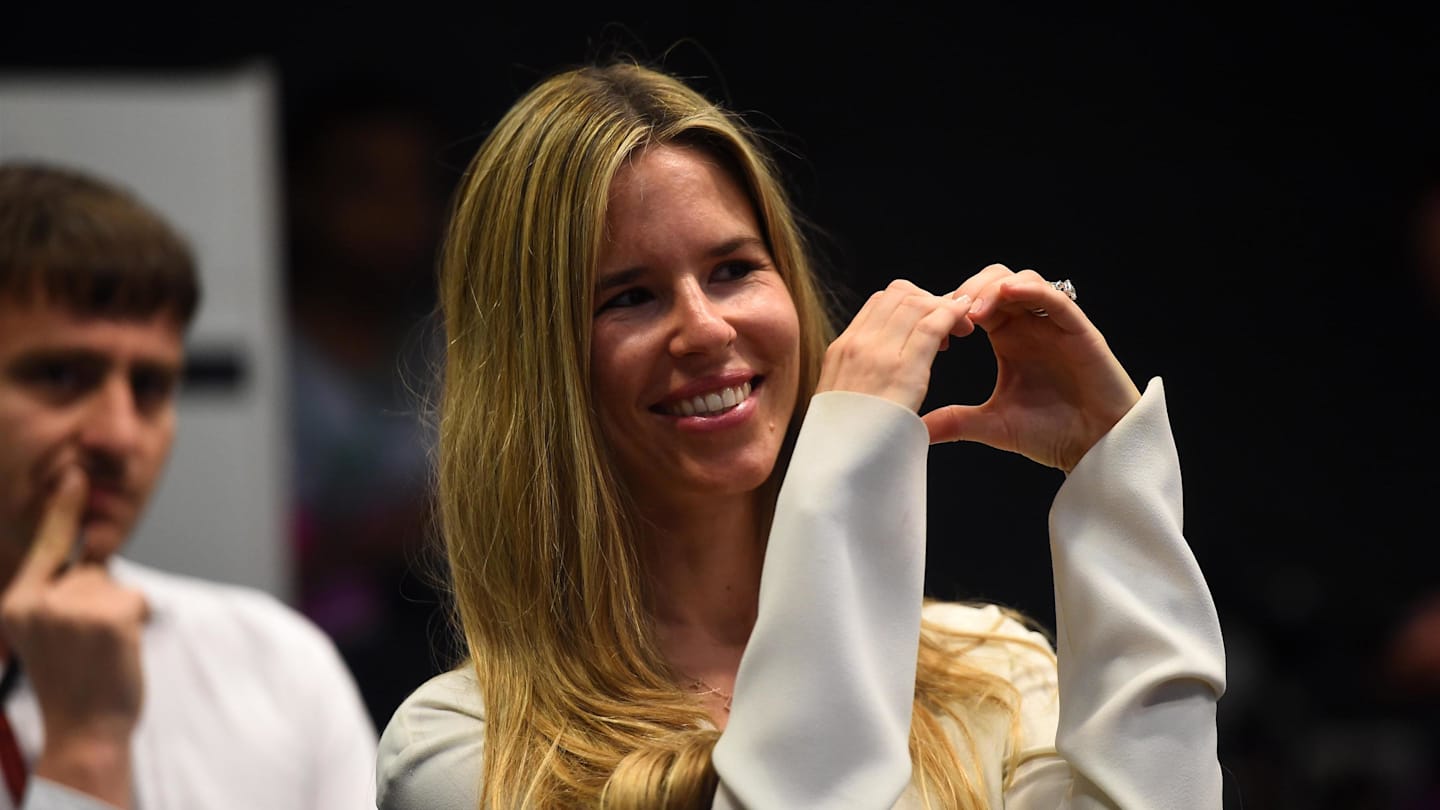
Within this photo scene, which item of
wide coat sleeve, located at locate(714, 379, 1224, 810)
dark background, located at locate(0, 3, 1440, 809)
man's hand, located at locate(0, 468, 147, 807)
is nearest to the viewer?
wide coat sleeve, located at locate(714, 379, 1224, 810)

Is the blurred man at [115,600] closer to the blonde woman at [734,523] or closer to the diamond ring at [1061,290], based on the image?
the blonde woman at [734,523]

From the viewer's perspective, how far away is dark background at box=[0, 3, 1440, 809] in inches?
132

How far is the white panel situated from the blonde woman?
1314 mm

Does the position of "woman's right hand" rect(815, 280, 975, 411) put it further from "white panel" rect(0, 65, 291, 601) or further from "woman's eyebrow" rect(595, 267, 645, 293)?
"white panel" rect(0, 65, 291, 601)

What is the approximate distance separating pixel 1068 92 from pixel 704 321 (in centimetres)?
208

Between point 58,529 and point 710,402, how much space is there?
1.31 metres

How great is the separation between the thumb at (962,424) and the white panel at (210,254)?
1690 mm

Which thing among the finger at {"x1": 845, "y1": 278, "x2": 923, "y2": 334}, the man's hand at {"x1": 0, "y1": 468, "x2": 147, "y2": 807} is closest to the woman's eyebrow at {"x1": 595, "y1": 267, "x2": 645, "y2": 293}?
the finger at {"x1": 845, "y1": 278, "x2": 923, "y2": 334}

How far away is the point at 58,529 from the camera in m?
2.52

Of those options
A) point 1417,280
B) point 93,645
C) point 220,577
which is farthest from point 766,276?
point 1417,280

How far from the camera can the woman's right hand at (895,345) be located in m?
1.53

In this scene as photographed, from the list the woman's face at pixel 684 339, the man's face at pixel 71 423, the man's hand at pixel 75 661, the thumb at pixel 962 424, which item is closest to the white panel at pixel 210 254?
the man's face at pixel 71 423

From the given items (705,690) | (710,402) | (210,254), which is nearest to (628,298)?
(710,402)

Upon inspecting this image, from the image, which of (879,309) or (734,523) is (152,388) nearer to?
(734,523)
